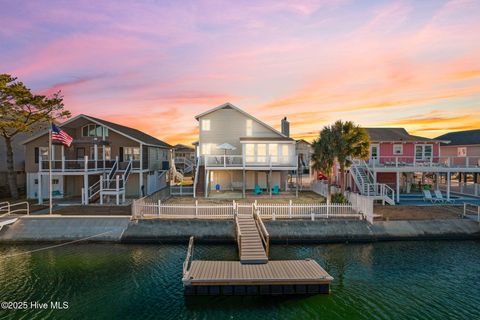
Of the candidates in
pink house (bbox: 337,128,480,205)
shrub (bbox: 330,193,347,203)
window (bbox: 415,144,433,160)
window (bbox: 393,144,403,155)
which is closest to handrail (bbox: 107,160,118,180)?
shrub (bbox: 330,193,347,203)

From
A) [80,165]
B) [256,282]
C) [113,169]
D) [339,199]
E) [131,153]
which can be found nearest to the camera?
[256,282]

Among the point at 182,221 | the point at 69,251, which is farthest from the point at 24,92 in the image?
the point at 182,221

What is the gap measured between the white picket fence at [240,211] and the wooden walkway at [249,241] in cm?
109

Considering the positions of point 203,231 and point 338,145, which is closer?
point 203,231

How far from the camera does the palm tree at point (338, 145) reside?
24.0 m

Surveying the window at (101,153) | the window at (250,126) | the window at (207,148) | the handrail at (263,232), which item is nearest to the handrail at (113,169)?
the window at (101,153)

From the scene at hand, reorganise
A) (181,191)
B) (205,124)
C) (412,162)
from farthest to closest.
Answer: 1. (205,124)
2. (412,162)
3. (181,191)

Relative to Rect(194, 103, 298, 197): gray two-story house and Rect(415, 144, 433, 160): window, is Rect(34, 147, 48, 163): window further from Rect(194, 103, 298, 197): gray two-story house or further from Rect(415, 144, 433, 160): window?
Rect(415, 144, 433, 160): window

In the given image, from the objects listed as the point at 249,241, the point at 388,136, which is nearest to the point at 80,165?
the point at 249,241

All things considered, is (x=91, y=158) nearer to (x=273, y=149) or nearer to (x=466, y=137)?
(x=273, y=149)

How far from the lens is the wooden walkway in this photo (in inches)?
593

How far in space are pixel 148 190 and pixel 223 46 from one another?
17861 millimetres

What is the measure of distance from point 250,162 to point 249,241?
41.2ft

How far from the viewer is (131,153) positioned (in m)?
31.1
